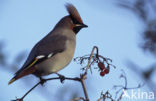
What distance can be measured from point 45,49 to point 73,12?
62 centimetres

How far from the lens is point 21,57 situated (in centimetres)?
239

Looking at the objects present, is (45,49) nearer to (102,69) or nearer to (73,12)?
(73,12)

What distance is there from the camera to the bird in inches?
121

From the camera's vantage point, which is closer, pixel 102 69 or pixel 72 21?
pixel 102 69

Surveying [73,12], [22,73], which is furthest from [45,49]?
[22,73]

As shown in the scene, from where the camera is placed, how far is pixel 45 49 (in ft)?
10.9

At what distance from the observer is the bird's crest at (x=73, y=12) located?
3.48 meters

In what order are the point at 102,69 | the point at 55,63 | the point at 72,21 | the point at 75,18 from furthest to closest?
1. the point at 72,21
2. the point at 75,18
3. the point at 55,63
4. the point at 102,69

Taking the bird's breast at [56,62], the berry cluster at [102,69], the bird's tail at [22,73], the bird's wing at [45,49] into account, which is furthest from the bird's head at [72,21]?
the berry cluster at [102,69]

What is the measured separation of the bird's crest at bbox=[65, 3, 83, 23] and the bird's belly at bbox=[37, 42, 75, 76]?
0.53m

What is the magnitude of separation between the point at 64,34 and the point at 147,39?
104 inches

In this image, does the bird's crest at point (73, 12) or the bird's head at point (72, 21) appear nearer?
the bird's crest at point (73, 12)

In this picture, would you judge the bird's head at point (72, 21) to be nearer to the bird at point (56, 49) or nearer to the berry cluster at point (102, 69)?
the bird at point (56, 49)

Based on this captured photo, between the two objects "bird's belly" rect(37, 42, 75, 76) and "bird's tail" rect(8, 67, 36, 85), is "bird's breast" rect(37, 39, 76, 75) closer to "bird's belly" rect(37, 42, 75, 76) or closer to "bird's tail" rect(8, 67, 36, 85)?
"bird's belly" rect(37, 42, 75, 76)
